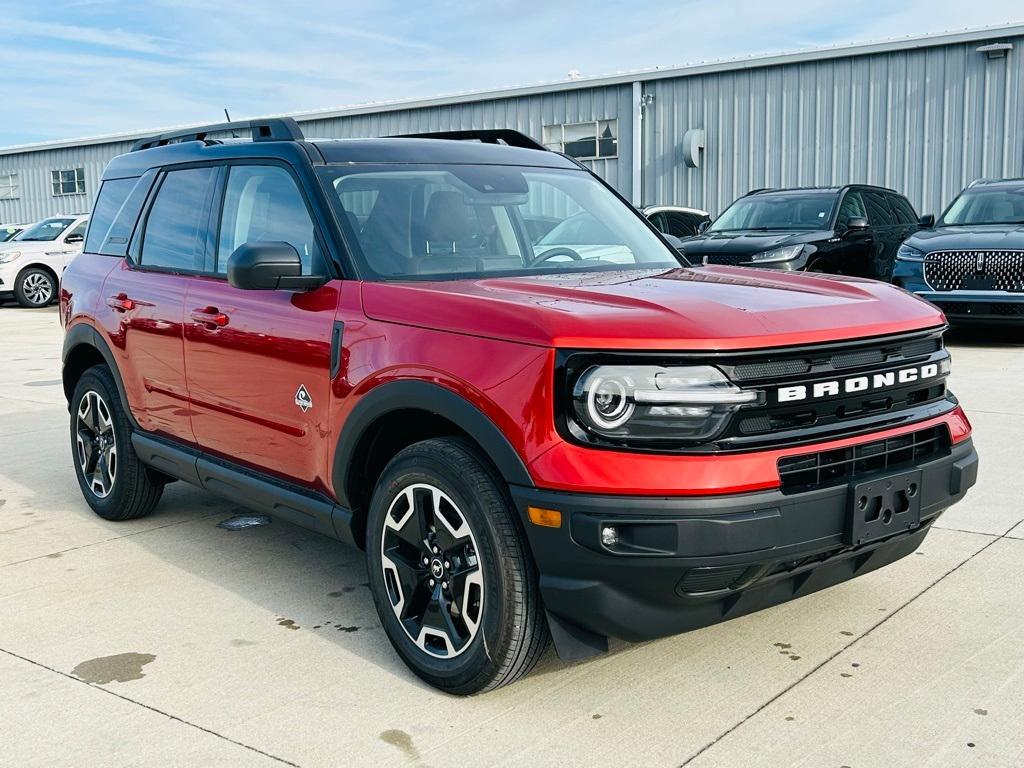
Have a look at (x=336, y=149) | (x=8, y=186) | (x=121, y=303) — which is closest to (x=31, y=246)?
(x=121, y=303)

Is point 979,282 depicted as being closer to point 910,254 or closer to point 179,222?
point 910,254

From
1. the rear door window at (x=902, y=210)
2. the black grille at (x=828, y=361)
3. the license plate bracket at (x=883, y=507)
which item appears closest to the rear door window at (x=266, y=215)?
the black grille at (x=828, y=361)

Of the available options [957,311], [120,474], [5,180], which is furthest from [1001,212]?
[5,180]

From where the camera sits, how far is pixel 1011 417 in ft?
24.0

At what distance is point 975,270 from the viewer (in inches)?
431

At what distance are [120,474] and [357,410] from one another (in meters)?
2.20

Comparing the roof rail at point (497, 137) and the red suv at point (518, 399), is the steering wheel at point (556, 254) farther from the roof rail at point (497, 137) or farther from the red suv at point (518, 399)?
the roof rail at point (497, 137)

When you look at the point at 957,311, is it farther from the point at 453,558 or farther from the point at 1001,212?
the point at 453,558

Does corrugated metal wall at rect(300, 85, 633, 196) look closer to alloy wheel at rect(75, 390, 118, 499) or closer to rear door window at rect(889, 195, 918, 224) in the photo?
rear door window at rect(889, 195, 918, 224)

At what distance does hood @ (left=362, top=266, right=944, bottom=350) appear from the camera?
2.92m

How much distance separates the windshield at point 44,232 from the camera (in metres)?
21.1

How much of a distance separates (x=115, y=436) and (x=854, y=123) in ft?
56.8

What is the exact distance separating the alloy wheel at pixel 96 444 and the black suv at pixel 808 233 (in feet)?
24.4

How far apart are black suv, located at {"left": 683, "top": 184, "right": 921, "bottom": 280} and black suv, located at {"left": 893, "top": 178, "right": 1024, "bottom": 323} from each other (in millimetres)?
939
